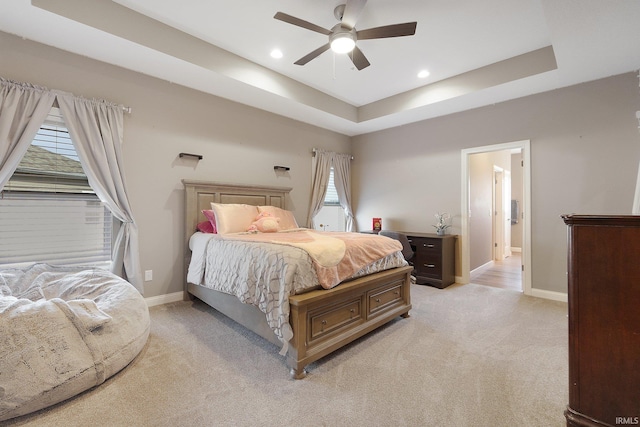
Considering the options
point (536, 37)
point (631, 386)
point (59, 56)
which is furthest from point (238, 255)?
point (536, 37)

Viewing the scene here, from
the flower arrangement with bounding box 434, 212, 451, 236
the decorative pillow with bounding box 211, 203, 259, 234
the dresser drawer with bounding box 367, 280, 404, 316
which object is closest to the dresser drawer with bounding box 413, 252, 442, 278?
the flower arrangement with bounding box 434, 212, 451, 236

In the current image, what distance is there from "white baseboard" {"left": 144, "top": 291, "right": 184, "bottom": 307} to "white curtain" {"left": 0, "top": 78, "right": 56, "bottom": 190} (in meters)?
1.70

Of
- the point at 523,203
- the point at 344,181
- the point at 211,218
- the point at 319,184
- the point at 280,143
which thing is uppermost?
the point at 280,143

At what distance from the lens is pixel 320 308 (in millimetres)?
2018

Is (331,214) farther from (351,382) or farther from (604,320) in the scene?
(604,320)

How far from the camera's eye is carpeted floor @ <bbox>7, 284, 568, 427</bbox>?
4.87ft

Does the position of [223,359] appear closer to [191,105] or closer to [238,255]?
[238,255]

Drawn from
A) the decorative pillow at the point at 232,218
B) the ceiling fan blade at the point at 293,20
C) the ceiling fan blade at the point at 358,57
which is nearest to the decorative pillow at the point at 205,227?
the decorative pillow at the point at 232,218

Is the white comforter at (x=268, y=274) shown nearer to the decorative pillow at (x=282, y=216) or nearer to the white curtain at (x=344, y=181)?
the decorative pillow at (x=282, y=216)

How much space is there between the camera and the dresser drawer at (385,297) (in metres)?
2.49

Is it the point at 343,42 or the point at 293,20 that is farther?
the point at 343,42

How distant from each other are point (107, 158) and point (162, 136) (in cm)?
65

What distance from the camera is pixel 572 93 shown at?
345 centimetres

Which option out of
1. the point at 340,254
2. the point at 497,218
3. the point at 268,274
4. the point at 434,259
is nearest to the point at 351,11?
the point at 340,254
